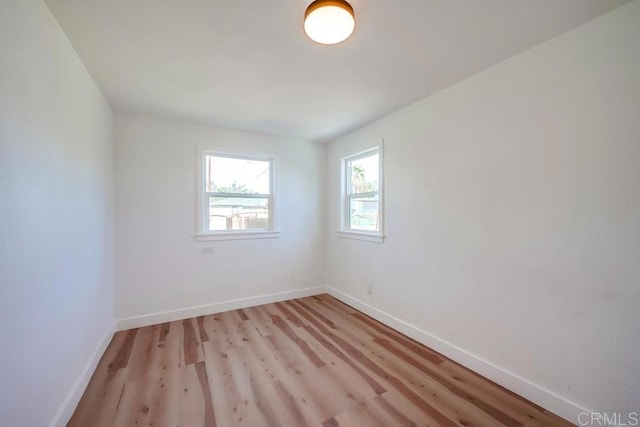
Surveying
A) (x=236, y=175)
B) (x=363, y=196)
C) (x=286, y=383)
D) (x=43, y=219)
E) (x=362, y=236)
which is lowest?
(x=286, y=383)

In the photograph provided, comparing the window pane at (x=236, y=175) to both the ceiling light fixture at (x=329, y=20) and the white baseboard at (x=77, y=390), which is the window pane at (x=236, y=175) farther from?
the ceiling light fixture at (x=329, y=20)

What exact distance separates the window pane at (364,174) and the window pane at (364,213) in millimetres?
135

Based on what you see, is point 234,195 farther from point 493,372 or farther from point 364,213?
point 493,372

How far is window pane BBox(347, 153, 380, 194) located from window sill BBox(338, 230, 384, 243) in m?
0.59

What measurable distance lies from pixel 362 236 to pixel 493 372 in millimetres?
1852

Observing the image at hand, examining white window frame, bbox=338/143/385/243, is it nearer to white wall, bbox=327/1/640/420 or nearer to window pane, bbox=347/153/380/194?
window pane, bbox=347/153/380/194

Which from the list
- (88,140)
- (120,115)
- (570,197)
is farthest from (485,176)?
(120,115)

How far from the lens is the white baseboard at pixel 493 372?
1654mm

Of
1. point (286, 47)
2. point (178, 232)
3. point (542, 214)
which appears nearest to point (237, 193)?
point (178, 232)

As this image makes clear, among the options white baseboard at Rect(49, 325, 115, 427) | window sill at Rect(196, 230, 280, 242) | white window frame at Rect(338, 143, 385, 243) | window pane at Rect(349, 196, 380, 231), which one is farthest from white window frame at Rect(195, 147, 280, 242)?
white baseboard at Rect(49, 325, 115, 427)

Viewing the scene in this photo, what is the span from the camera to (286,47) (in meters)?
1.79

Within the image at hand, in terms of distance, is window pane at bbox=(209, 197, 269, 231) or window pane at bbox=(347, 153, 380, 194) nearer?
window pane at bbox=(347, 153, 380, 194)

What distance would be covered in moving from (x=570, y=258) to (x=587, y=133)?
2.53 ft

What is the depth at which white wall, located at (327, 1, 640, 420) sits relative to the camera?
1.46 meters
